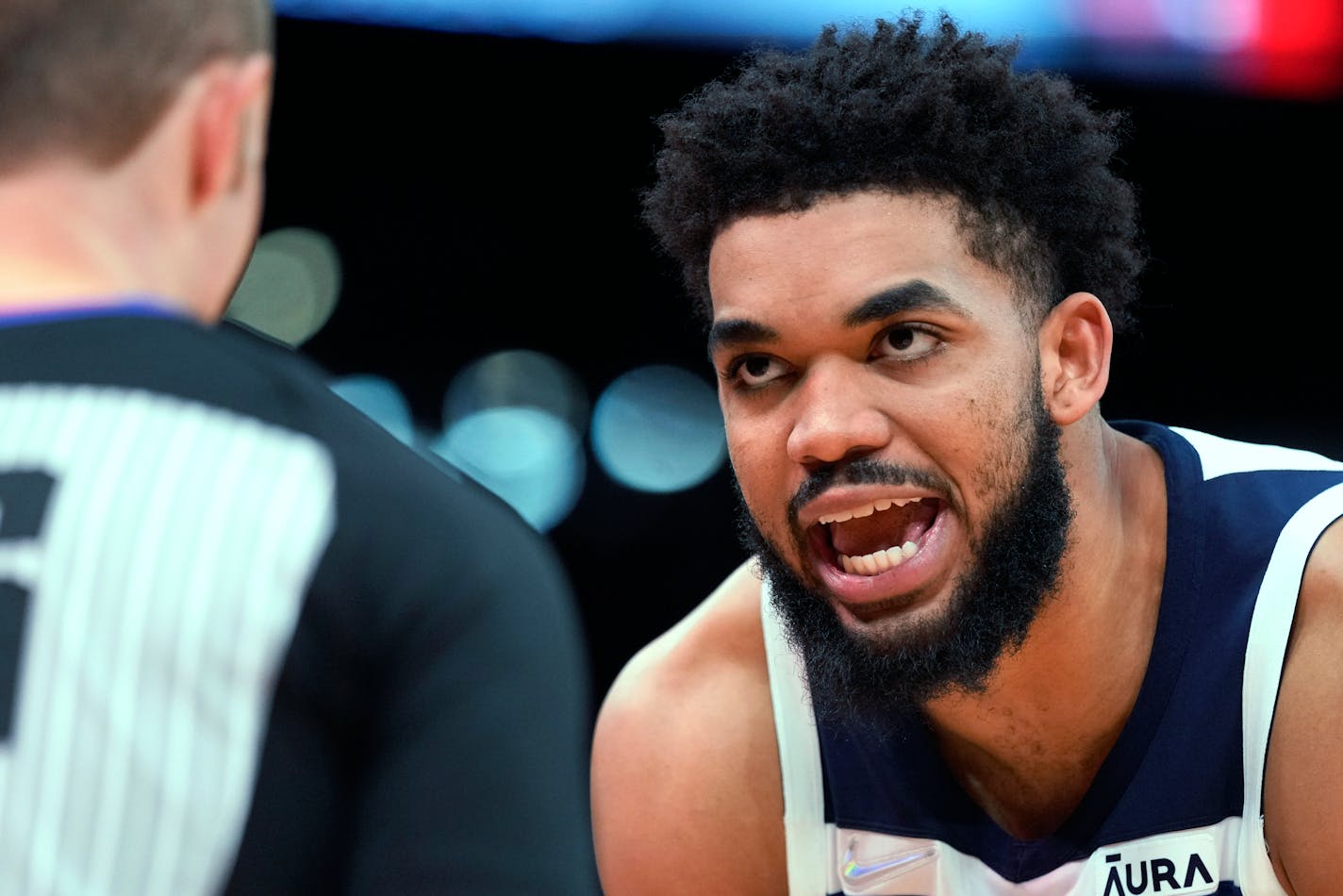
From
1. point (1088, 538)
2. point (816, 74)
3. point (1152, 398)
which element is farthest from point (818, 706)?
point (1152, 398)

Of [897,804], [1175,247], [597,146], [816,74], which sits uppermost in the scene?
[597,146]

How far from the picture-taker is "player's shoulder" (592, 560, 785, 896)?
102 inches

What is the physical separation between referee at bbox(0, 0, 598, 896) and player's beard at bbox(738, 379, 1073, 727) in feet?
3.94

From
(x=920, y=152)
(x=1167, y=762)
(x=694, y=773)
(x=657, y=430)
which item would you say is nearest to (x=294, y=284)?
(x=657, y=430)

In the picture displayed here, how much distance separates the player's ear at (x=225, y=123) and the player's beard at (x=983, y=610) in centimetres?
120

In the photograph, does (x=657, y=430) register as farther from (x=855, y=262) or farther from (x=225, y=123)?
(x=225, y=123)

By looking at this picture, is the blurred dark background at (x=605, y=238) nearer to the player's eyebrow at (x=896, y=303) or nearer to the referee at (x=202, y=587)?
the player's eyebrow at (x=896, y=303)

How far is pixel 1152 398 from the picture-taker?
→ 631 cm

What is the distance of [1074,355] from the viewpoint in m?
2.51

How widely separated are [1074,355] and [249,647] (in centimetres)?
169

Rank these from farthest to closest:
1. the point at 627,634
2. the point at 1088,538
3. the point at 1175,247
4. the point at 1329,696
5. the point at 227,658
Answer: the point at 627,634
the point at 1175,247
the point at 1088,538
the point at 1329,696
the point at 227,658

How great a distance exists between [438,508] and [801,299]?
3.99ft

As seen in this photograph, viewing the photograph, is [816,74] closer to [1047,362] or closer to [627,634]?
[1047,362]

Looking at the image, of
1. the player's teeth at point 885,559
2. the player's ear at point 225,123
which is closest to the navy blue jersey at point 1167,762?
the player's teeth at point 885,559
